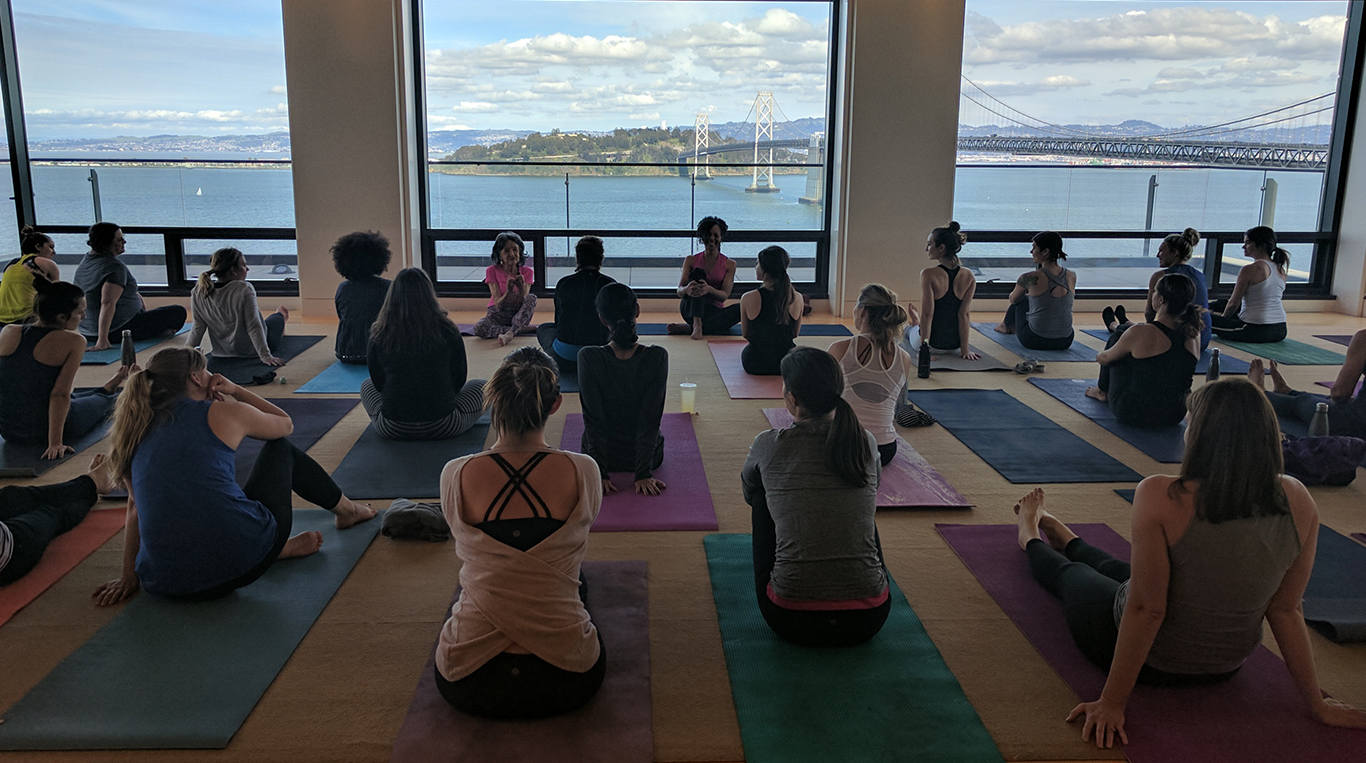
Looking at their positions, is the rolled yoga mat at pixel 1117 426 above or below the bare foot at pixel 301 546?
above

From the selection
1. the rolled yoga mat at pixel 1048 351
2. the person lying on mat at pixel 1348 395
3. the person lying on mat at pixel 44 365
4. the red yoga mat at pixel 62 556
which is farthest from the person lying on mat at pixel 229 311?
the person lying on mat at pixel 1348 395

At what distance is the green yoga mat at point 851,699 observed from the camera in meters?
2.23

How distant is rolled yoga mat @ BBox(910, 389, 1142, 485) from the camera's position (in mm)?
4281

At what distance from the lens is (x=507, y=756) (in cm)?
216

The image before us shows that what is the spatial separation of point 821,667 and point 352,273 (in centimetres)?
Result: 451

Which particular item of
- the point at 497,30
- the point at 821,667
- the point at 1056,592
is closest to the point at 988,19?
the point at 497,30

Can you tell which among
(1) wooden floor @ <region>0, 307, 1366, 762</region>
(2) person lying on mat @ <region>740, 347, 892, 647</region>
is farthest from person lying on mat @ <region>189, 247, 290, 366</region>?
(2) person lying on mat @ <region>740, 347, 892, 647</region>

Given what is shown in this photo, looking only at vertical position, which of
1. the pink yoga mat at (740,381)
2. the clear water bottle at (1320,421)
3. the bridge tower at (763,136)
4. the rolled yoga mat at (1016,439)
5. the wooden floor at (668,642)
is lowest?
the wooden floor at (668,642)

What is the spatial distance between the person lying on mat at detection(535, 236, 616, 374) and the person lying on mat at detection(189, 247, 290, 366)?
77.2 inches

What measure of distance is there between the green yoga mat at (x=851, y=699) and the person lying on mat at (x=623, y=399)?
1.17m

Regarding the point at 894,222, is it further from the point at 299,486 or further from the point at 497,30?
the point at 299,486

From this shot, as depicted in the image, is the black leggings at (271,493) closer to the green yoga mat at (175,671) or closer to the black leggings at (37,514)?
the green yoga mat at (175,671)

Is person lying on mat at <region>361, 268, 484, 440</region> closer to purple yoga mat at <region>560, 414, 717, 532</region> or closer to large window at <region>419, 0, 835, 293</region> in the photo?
purple yoga mat at <region>560, 414, 717, 532</region>

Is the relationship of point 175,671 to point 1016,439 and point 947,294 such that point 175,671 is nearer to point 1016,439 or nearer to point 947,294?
point 1016,439
